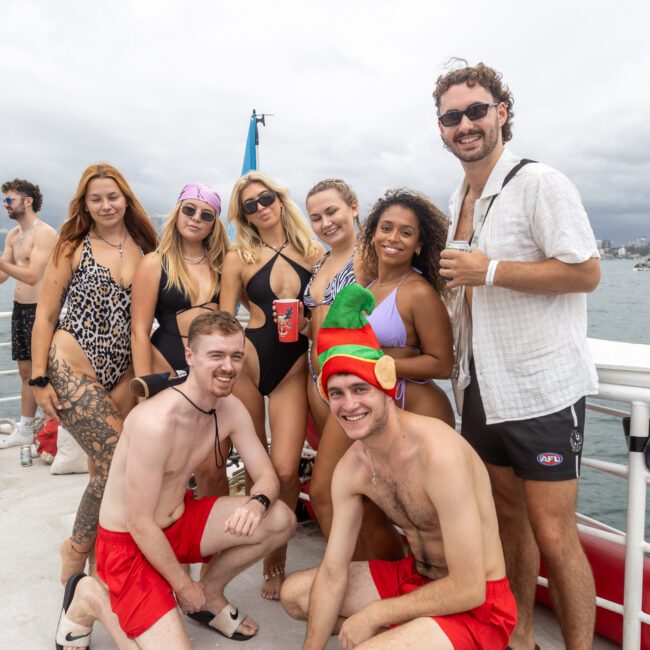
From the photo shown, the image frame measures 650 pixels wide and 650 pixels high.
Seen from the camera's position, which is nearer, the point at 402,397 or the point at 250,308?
the point at 402,397

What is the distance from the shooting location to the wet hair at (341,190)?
122 inches

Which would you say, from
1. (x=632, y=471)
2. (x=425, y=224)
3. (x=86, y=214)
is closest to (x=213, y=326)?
(x=425, y=224)

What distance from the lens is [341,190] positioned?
3123mm

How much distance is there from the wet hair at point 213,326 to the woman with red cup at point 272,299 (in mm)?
578

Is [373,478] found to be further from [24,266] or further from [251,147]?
[251,147]

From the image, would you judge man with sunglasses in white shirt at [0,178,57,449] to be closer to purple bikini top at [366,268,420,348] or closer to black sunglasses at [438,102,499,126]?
purple bikini top at [366,268,420,348]

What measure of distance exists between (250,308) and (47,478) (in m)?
2.62


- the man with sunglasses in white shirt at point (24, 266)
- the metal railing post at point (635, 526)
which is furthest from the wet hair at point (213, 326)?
the man with sunglasses in white shirt at point (24, 266)

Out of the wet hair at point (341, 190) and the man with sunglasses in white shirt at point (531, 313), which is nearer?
the man with sunglasses in white shirt at point (531, 313)

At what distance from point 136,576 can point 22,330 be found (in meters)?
3.73

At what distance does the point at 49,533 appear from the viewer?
374cm

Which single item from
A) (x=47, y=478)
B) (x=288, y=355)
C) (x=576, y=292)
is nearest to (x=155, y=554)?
(x=288, y=355)

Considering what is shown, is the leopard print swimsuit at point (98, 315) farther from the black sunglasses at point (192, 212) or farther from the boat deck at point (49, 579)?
the boat deck at point (49, 579)

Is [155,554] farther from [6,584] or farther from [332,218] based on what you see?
[332,218]
